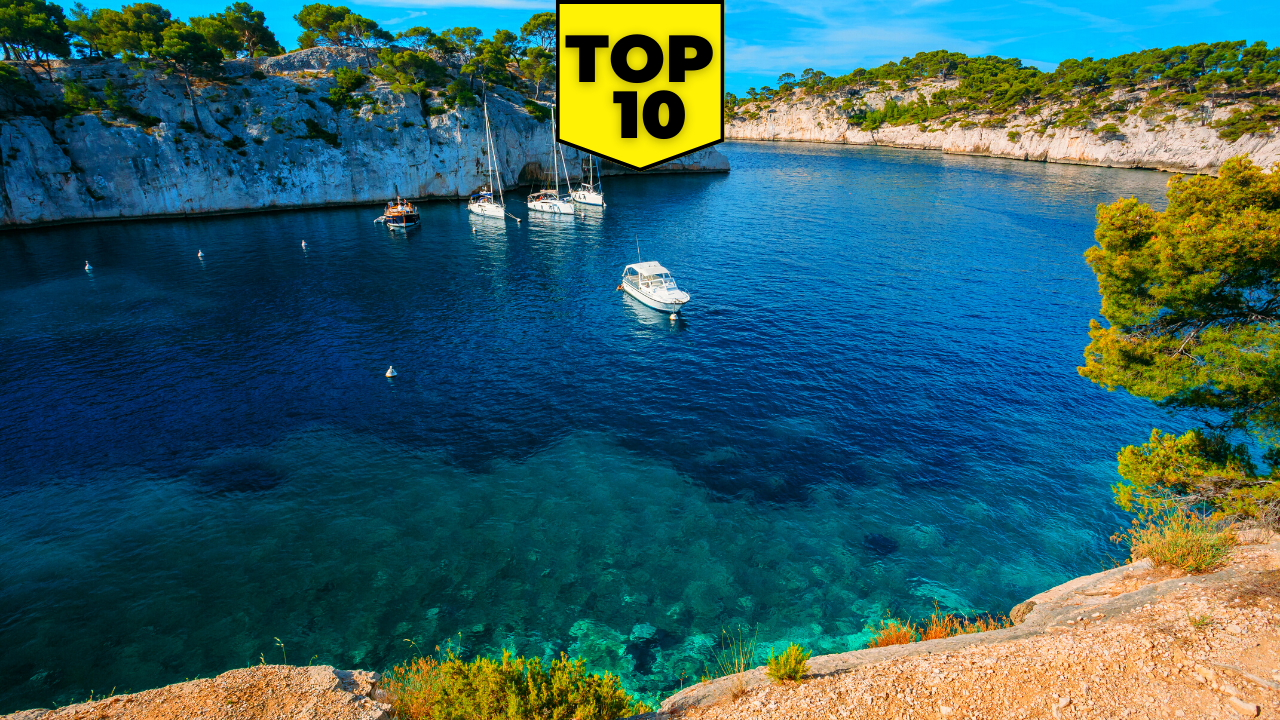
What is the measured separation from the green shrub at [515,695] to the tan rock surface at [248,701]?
63.0 inches

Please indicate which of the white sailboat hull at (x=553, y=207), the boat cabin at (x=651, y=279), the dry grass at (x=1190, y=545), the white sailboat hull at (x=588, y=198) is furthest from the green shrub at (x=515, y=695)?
the white sailboat hull at (x=588, y=198)

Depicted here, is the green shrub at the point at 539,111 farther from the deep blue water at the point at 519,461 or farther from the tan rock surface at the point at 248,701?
the tan rock surface at the point at 248,701

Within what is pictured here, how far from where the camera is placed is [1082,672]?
11.4 m

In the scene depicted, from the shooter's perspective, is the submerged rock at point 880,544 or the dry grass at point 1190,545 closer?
the dry grass at point 1190,545

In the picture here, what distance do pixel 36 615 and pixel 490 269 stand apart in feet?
157

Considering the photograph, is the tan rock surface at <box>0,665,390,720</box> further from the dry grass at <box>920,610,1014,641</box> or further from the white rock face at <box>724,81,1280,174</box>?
the white rock face at <box>724,81,1280,174</box>

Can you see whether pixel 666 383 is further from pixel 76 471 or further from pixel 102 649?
pixel 76 471

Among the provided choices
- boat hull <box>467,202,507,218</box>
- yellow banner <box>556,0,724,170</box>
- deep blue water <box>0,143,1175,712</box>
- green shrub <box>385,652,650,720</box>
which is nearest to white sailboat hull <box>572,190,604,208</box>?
boat hull <box>467,202,507,218</box>

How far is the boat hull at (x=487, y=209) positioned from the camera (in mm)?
87062

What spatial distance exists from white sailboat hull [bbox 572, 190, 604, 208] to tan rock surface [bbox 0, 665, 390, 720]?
89.9 m

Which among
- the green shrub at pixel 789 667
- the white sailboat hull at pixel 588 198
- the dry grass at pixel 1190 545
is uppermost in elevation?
the white sailboat hull at pixel 588 198

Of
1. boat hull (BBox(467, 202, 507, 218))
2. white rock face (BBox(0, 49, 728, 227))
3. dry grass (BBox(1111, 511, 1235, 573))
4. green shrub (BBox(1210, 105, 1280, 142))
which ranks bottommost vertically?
dry grass (BBox(1111, 511, 1235, 573))

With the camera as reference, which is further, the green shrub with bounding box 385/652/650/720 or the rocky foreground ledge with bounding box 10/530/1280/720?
the green shrub with bounding box 385/652/650/720

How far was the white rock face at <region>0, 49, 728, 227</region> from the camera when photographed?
73688mm
